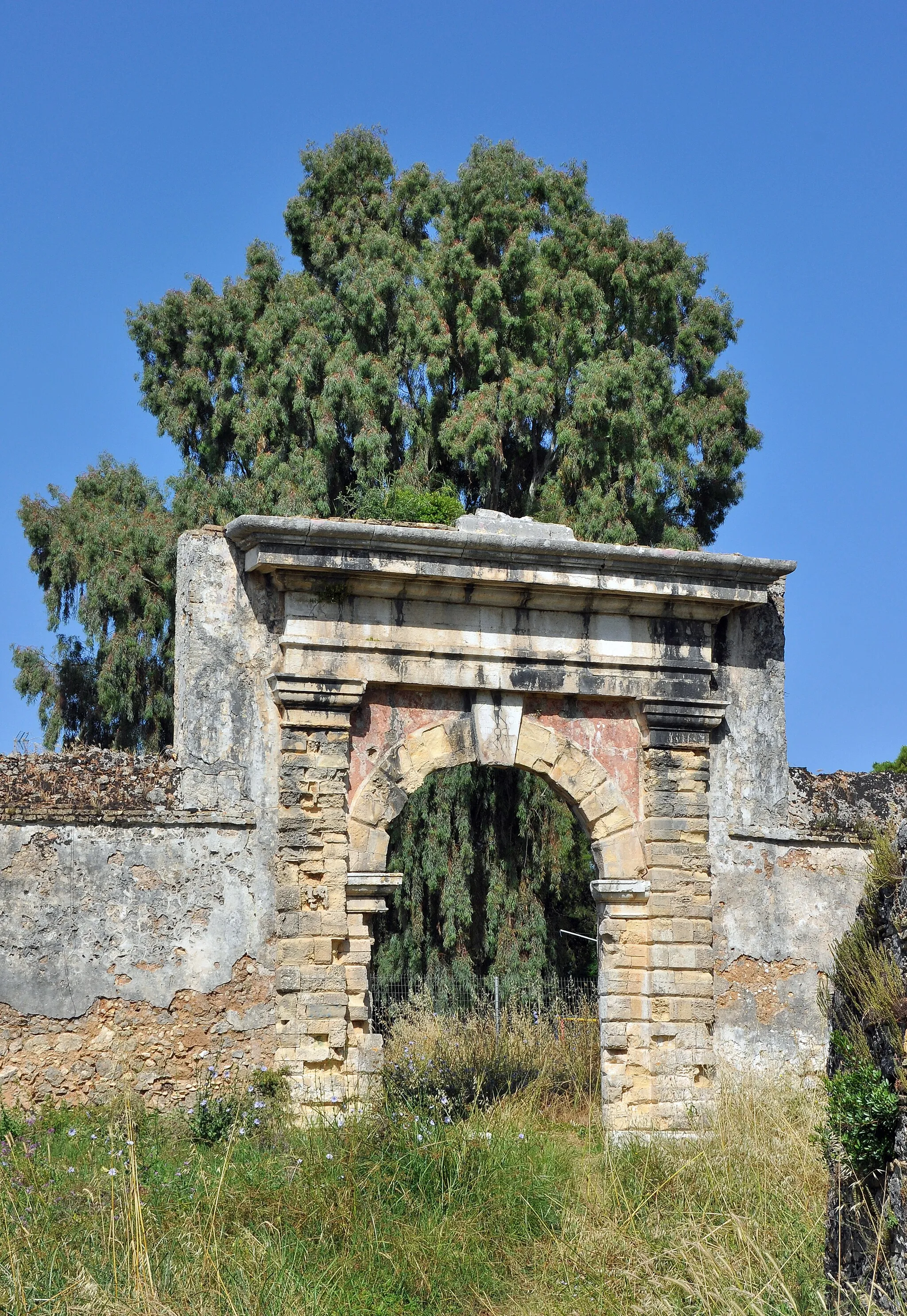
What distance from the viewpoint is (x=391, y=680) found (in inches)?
343

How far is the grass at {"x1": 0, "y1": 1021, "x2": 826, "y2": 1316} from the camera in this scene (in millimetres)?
5176

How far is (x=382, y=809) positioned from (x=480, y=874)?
23.0 ft

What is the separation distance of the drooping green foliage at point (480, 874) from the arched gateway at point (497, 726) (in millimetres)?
6104

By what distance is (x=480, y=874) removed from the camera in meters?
15.5

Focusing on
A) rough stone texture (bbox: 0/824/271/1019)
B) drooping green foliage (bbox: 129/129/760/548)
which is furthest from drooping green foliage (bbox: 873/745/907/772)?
rough stone texture (bbox: 0/824/271/1019)

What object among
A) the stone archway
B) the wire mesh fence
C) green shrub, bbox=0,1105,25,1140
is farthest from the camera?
the wire mesh fence

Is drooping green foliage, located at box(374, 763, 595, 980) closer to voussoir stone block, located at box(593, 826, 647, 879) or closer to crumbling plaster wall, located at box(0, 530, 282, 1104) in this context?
voussoir stone block, located at box(593, 826, 647, 879)

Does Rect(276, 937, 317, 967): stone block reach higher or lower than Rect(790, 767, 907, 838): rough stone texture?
lower

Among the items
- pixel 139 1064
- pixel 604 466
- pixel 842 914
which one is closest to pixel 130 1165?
pixel 139 1064

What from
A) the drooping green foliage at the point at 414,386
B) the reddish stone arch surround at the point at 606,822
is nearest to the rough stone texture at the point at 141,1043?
the reddish stone arch surround at the point at 606,822

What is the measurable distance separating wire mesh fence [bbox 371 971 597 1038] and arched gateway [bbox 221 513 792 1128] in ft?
12.8

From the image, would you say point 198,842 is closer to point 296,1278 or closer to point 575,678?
point 575,678

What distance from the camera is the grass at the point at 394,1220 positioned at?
5176 mm

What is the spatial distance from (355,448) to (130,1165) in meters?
11.6
